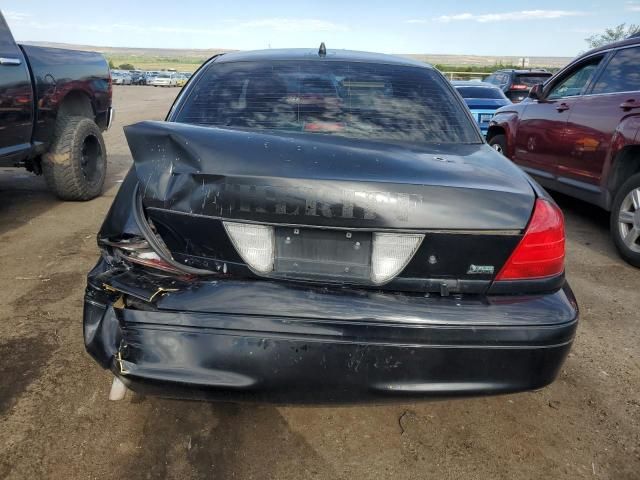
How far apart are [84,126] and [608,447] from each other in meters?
5.32

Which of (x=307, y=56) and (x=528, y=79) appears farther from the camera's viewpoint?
(x=528, y=79)

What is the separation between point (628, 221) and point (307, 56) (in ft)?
10.00

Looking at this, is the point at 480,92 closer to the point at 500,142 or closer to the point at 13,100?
the point at 500,142

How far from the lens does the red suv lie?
14.0 ft

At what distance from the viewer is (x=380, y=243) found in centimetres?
171

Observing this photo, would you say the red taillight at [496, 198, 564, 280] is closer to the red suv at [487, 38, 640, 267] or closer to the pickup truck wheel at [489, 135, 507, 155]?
the red suv at [487, 38, 640, 267]

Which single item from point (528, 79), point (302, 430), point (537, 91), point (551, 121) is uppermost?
point (537, 91)

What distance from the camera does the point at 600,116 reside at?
15.2ft

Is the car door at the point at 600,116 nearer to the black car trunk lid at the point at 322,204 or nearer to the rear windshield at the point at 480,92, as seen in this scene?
the black car trunk lid at the point at 322,204

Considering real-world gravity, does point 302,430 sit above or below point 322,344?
below

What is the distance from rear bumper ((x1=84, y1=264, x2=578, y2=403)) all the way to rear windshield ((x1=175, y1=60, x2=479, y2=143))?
881 mm

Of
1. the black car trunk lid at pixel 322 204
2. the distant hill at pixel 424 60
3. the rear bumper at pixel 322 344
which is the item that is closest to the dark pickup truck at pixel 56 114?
the black car trunk lid at pixel 322 204

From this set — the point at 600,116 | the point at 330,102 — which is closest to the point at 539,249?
the point at 330,102

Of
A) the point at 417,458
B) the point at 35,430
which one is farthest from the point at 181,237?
the point at 417,458
